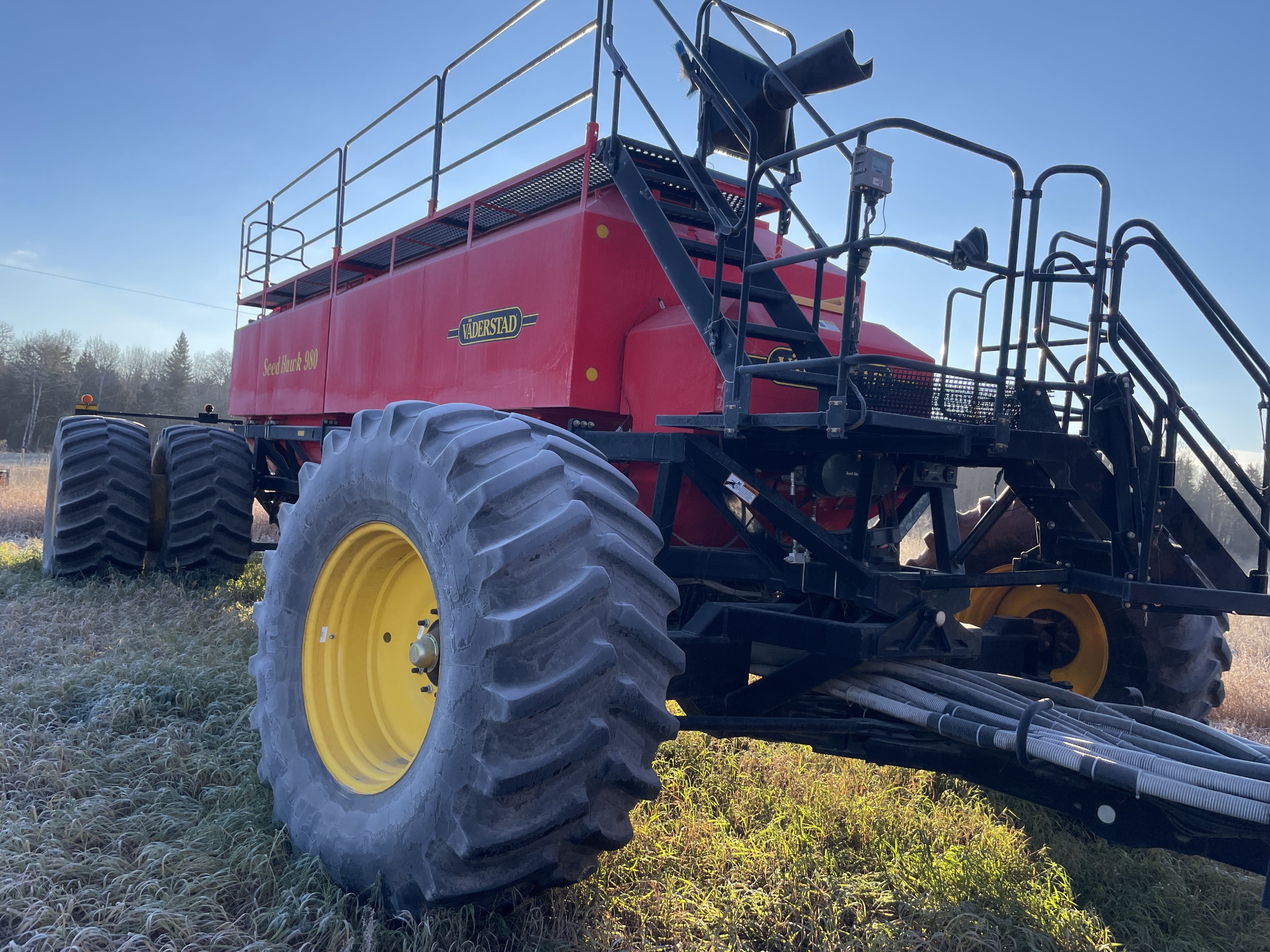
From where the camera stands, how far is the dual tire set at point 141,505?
7.04m

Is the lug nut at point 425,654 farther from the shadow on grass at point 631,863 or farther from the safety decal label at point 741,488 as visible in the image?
the safety decal label at point 741,488

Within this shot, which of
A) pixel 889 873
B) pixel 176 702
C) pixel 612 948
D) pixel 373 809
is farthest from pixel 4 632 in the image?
pixel 889 873

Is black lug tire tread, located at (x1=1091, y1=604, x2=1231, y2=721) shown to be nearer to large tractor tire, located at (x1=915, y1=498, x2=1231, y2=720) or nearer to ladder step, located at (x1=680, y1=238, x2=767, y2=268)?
large tractor tire, located at (x1=915, y1=498, x2=1231, y2=720)

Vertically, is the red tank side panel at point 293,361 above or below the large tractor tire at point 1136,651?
above

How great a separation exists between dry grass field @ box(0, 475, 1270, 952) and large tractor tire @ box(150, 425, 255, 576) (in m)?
2.42

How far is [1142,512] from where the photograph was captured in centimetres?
343

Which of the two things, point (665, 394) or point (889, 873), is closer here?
point (889, 873)

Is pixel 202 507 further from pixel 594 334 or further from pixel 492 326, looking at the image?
pixel 594 334

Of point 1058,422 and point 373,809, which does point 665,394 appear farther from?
point 373,809

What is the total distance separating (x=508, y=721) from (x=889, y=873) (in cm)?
183

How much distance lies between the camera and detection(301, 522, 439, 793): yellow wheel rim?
3053 millimetres

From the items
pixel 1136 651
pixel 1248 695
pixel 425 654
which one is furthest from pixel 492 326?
pixel 1248 695

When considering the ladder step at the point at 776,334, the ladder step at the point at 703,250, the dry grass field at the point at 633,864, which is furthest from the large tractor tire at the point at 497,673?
the ladder step at the point at 703,250

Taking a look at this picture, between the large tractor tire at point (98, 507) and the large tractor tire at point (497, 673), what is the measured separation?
4963 millimetres
